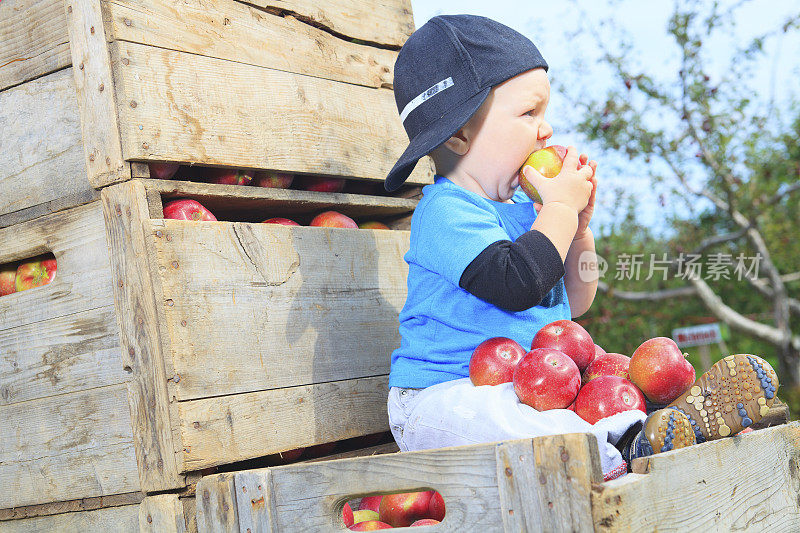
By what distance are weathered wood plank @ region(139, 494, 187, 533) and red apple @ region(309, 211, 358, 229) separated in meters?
1.02

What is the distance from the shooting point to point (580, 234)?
2463 millimetres

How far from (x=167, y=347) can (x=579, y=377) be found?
1010mm

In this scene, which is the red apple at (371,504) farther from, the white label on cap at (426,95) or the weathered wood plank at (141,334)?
the white label on cap at (426,95)

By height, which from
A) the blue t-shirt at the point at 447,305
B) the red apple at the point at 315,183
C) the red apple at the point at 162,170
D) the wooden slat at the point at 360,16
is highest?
the wooden slat at the point at 360,16

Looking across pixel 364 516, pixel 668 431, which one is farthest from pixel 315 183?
pixel 668 431

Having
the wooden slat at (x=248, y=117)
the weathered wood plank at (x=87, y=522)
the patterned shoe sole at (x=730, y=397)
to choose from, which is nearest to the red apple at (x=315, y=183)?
the wooden slat at (x=248, y=117)

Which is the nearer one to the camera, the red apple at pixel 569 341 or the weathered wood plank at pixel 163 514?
the weathered wood plank at pixel 163 514

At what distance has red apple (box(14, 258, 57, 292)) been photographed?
2.34m

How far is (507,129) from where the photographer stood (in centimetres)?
227

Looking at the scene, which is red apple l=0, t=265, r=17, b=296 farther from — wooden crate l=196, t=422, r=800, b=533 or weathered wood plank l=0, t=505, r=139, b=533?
wooden crate l=196, t=422, r=800, b=533

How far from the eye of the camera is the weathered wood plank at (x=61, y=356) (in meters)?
2.05

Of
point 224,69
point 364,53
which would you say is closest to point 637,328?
point 364,53

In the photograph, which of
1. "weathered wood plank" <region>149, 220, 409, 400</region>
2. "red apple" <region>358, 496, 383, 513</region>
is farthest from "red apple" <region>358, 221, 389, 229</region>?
"red apple" <region>358, 496, 383, 513</region>

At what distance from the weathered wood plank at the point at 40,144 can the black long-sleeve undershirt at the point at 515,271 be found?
106 cm
